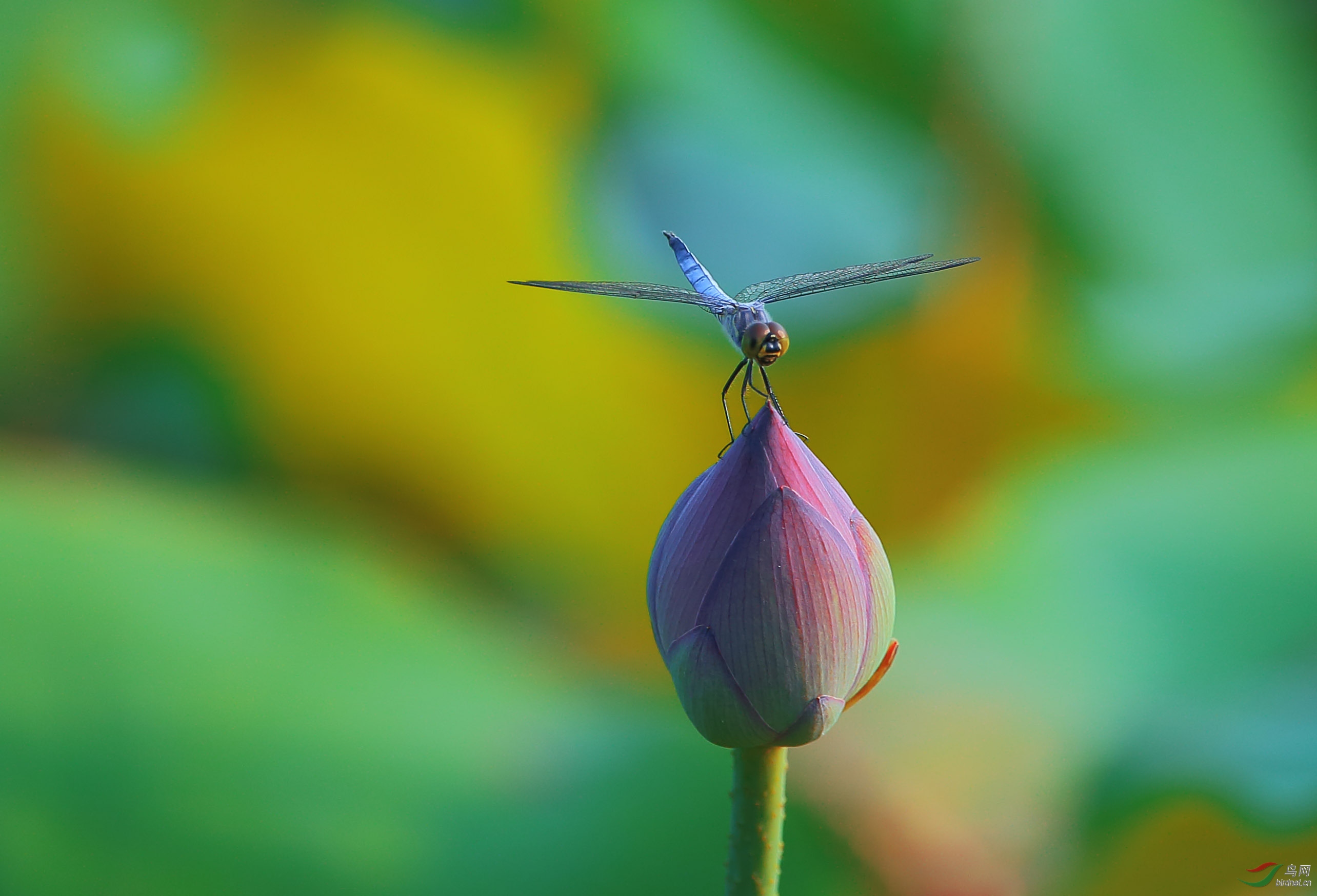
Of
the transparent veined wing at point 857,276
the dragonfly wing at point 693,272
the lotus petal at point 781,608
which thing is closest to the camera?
the lotus petal at point 781,608

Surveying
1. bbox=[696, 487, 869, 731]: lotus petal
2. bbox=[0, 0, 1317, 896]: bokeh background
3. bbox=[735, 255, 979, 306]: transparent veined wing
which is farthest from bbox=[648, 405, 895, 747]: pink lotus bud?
bbox=[0, 0, 1317, 896]: bokeh background

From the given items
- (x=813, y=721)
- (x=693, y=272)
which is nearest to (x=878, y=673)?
(x=813, y=721)

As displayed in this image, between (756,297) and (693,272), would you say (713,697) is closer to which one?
(756,297)

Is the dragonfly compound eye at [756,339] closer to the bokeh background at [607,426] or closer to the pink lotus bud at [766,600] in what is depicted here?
the pink lotus bud at [766,600]

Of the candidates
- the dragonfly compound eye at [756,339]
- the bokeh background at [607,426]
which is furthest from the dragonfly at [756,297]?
the bokeh background at [607,426]

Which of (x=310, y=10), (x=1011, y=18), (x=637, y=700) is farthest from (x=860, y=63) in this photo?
(x=637, y=700)

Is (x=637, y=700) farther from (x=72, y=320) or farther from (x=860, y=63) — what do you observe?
(x=860, y=63)
